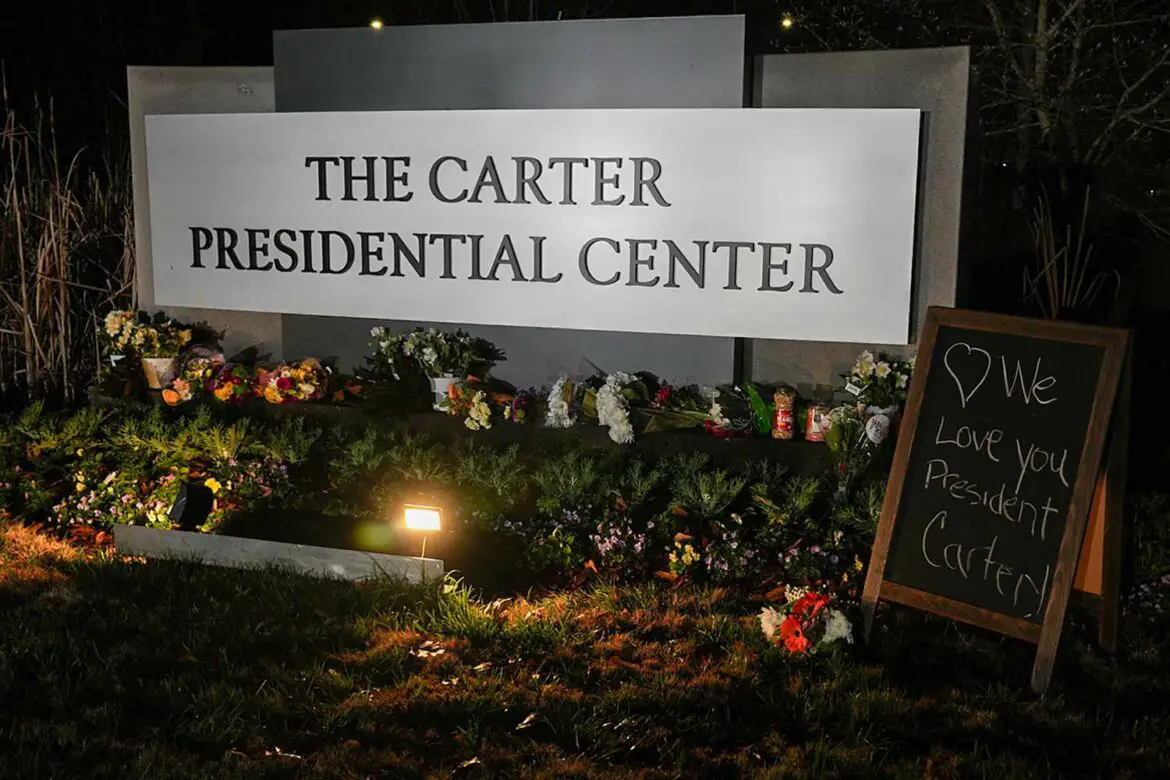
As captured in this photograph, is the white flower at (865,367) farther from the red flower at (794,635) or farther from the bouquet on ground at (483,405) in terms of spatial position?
the red flower at (794,635)

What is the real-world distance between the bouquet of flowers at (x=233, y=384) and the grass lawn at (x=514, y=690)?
1.72 m

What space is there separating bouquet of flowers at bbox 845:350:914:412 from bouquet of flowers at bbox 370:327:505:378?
1992 millimetres

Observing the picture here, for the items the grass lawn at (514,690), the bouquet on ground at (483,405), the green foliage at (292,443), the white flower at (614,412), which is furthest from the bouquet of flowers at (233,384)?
the white flower at (614,412)

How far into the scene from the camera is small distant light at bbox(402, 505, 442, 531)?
4.91 meters

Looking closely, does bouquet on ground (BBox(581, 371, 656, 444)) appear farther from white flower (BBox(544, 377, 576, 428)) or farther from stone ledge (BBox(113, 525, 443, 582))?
stone ledge (BBox(113, 525, 443, 582))

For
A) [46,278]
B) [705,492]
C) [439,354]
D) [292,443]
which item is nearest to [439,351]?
[439,354]

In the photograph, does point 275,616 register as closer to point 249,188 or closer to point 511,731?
point 511,731

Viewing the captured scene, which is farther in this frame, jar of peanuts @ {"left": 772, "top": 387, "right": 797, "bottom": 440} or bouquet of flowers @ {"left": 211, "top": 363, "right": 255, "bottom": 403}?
bouquet of flowers @ {"left": 211, "top": 363, "right": 255, "bottom": 403}

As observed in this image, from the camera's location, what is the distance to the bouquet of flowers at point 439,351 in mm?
6254

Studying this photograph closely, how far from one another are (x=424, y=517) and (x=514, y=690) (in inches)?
47.4

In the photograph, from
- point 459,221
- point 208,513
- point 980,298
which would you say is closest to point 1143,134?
point 980,298

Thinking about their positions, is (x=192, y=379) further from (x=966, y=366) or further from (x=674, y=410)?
Answer: (x=966, y=366)

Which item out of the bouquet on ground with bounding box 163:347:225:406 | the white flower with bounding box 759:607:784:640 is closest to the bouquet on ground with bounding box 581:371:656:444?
the white flower with bounding box 759:607:784:640

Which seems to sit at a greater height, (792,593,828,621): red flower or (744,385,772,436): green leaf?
(744,385,772,436): green leaf
